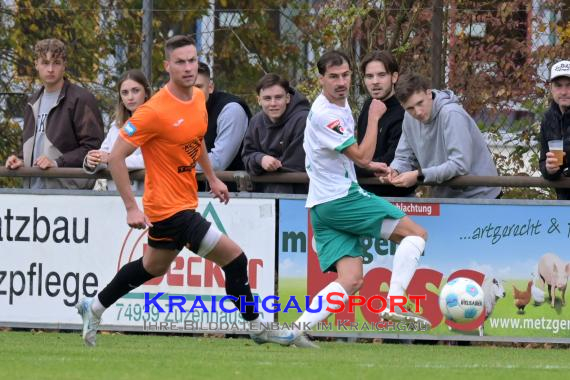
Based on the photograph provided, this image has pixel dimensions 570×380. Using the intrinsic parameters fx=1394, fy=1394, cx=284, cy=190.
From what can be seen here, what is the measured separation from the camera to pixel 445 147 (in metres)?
11.1

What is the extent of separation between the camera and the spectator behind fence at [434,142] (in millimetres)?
10898

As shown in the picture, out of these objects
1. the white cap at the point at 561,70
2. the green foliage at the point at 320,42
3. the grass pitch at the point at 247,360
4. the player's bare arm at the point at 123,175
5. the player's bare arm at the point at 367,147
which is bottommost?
the grass pitch at the point at 247,360

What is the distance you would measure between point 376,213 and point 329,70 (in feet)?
3.50

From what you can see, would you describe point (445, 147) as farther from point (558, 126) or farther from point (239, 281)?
point (239, 281)

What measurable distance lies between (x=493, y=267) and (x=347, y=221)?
1829 mm

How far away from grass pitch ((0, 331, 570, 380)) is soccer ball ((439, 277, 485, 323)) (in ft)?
0.94

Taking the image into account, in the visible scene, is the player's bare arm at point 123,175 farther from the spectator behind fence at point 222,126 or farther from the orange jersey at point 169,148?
the spectator behind fence at point 222,126

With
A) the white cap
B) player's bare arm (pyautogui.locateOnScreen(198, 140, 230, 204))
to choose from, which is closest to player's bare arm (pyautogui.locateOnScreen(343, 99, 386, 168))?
player's bare arm (pyautogui.locateOnScreen(198, 140, 230, 204))

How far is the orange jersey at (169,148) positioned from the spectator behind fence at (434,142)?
6.06 ft

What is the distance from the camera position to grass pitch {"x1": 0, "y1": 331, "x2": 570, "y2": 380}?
812cm

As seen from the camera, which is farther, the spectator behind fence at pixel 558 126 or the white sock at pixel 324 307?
the spectator behind fence at pixel 558 126

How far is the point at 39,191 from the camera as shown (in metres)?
11.7

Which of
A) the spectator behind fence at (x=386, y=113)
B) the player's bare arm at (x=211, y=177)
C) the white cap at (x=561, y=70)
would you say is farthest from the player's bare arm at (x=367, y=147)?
the white cap at (x=561, y=70)

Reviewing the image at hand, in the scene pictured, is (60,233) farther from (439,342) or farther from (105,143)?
(439,342)
